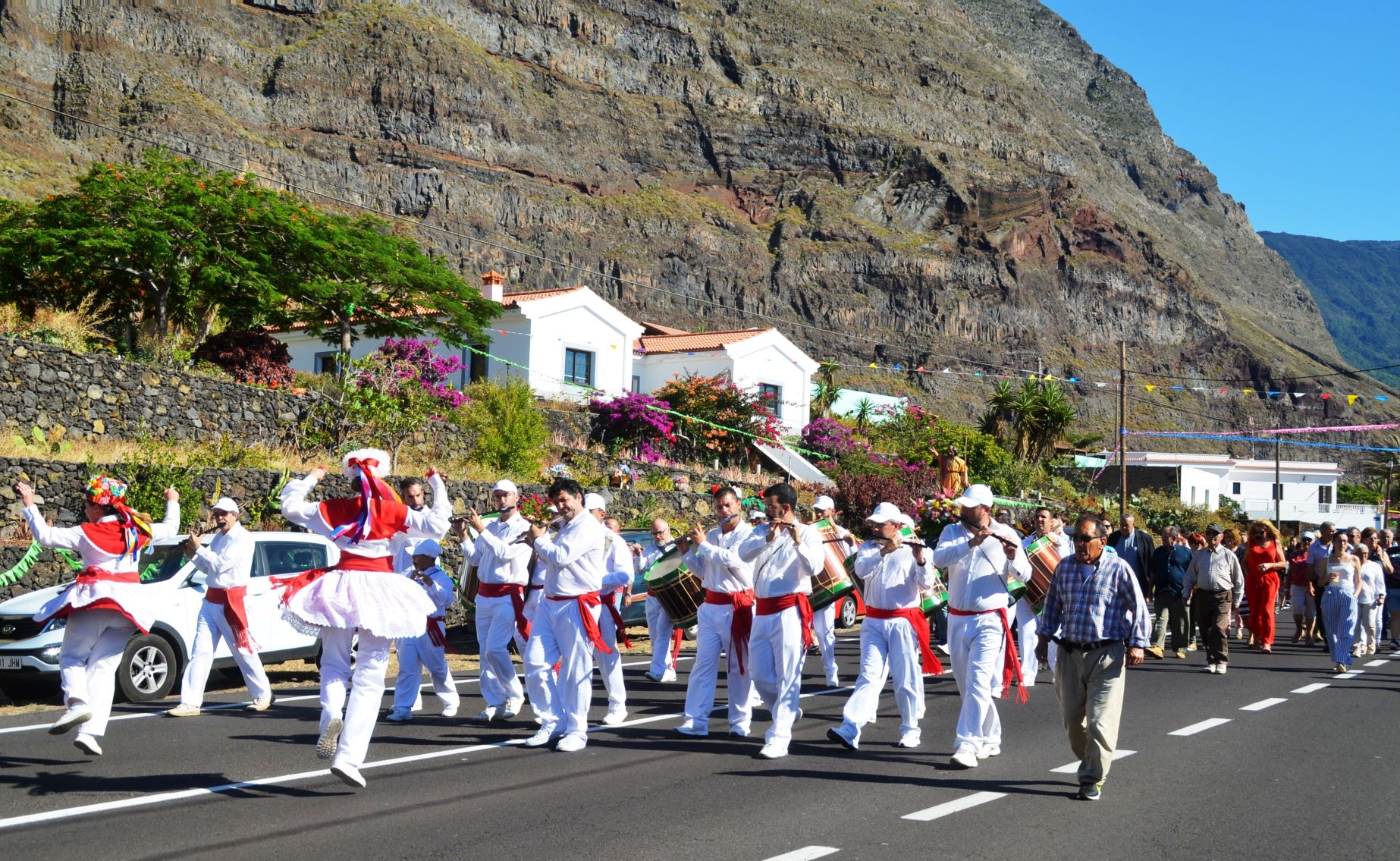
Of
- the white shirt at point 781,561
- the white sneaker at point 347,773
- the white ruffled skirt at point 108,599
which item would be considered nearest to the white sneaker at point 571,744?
the white shirt at point 781,561

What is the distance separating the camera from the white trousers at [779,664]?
9.27 metres

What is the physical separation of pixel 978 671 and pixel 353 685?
4299 millimetres

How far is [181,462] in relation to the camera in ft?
63.4

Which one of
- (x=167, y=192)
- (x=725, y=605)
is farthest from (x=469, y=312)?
(x=725, y=605)

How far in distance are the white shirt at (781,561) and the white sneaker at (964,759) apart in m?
1.59

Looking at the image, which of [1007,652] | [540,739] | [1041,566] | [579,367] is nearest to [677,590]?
[540,739]

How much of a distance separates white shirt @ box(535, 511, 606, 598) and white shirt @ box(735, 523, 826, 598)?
108 centimetres

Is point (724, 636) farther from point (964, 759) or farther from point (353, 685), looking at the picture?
point (353, 685)

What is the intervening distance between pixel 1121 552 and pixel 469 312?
23.7m

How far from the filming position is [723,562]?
9.54 meters

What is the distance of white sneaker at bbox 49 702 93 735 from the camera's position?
8.16 m

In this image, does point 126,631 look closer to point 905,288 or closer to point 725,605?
point 725,605

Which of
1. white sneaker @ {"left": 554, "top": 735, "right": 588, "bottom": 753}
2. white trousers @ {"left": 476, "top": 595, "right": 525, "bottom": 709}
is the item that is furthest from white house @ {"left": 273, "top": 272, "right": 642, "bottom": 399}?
white sneaker @ {"left": 554, "top": 735, "right": 588, "bottom": 753}

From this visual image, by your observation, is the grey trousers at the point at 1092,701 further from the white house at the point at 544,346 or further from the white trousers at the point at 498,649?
the white house at the point at 544,346
